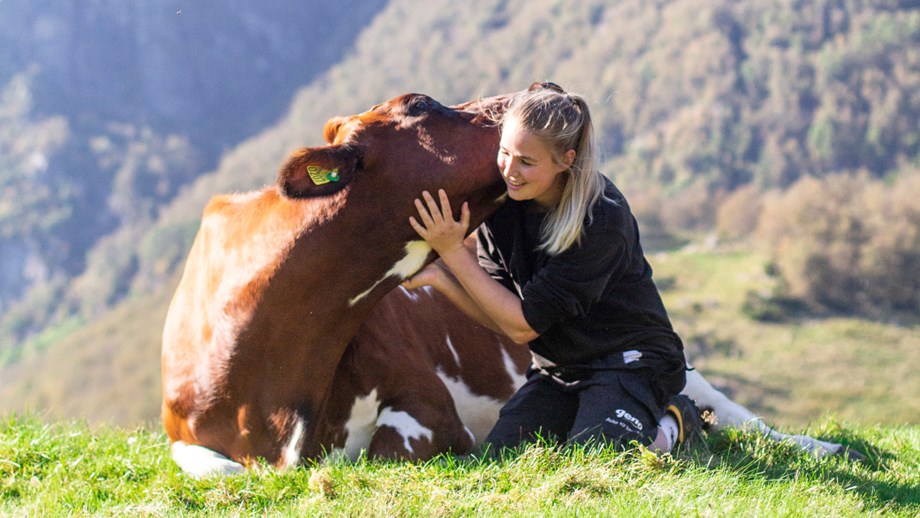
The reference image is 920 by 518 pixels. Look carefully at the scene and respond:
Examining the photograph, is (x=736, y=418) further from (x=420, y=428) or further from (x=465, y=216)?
(x=465, y=216)

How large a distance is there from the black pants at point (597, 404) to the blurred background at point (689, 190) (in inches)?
2429

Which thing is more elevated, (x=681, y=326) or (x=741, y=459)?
(x=741, y=459)

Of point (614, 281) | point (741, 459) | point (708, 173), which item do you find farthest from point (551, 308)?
point (708, 173)

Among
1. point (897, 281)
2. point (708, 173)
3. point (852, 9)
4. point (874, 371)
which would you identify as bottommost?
point (874, 371)

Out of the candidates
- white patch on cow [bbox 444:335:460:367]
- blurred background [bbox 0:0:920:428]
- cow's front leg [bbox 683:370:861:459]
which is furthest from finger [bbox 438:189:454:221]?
blurred background [bbox 0:0:920:428]

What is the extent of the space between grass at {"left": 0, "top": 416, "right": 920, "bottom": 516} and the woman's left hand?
3.31 ft

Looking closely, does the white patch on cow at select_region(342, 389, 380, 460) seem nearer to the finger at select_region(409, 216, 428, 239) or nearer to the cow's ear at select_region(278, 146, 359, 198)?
the finger at select_region(409, 216, 428, 239)

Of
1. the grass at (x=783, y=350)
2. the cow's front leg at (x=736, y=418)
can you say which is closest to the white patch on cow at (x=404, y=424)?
the cow's front leg at (x=736, y=418)

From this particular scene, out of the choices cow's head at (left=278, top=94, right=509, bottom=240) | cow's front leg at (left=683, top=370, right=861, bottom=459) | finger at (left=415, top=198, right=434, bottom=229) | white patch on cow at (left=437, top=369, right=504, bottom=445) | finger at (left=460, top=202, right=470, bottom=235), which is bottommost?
cow's front leg at (left=683, top=370, right=861, bottom=459)

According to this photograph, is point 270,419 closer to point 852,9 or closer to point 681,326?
point 681,326

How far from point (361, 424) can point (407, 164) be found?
154 cm

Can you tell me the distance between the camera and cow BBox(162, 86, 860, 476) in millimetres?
4574

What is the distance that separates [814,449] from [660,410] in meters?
1.10

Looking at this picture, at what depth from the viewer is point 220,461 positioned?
16.1 ft
